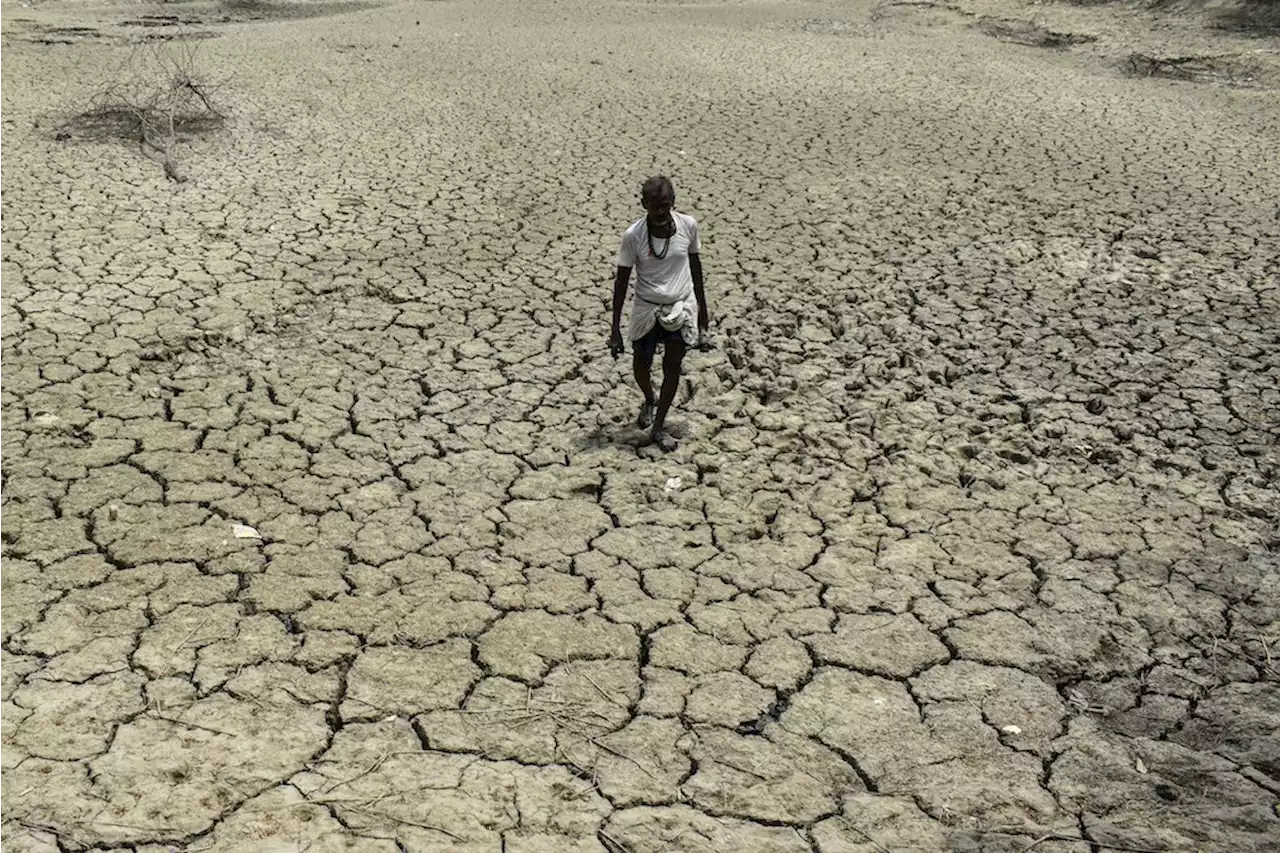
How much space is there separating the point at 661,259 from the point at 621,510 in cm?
98

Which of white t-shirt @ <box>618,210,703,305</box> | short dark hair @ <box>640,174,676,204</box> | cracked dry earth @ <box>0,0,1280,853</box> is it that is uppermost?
short dark hair @ <box>640,174,676,204</box>

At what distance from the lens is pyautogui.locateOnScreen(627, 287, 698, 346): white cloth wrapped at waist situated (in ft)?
13.6

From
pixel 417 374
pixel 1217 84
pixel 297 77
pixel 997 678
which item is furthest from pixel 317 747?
pixel 1217 84

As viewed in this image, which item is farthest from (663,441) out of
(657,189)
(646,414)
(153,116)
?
(153,116)

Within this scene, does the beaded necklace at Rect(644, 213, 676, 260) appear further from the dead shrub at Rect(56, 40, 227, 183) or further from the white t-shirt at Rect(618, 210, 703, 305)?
the dead shrub at Rect(56, 40, 227, 183)

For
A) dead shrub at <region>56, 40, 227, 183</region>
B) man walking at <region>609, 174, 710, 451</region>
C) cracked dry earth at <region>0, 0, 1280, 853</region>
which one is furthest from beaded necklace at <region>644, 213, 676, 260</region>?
dead shrub at <region>56, 40, 227, 183</region>

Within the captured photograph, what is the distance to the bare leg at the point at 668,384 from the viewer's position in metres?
4.23

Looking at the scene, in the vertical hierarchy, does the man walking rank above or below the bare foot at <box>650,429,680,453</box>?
above

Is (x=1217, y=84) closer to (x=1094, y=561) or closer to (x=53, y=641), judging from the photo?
(x=1094, y=561)

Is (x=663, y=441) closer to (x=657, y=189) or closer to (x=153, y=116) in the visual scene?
(x=657, y=189)

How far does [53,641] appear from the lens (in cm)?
313

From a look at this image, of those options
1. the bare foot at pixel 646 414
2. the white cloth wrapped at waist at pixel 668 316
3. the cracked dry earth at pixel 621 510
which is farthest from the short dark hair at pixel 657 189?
the cracked dry earth at pixel 621 510

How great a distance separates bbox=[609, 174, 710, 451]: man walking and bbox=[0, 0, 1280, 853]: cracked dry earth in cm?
34

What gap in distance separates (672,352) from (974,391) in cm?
154
